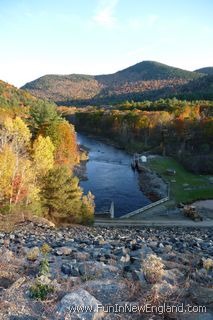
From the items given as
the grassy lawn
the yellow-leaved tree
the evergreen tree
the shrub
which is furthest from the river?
the shrub

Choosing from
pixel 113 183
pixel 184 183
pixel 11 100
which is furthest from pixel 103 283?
pixel 11 100

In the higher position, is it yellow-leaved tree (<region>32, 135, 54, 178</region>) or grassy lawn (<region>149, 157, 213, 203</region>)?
yellow-leaved tree (<region>32, 135, 54, 178</region>)

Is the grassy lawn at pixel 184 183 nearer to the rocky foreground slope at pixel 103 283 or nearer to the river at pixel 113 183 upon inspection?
the river at pixel 113 183

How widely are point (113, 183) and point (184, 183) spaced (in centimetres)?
1340

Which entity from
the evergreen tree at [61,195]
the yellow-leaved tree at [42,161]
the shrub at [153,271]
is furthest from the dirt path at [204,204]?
the shrub at [153,271]

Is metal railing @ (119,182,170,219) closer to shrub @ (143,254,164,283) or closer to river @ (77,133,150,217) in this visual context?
river @ (77,133,150,217)

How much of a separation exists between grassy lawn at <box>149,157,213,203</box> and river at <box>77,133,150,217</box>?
5.33m

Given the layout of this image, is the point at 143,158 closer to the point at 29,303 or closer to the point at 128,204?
the point at 128,204

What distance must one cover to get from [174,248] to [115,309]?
7.08m

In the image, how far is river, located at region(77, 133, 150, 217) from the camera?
2173 inches

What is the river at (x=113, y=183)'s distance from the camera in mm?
55184

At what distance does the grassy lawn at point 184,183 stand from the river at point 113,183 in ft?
17.5

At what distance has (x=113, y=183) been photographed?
217 ft

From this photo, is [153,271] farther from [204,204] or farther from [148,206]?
[204,204]
